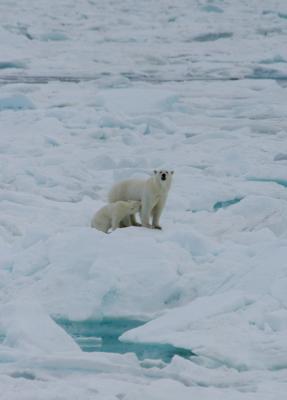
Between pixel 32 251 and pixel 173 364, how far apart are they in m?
1.62

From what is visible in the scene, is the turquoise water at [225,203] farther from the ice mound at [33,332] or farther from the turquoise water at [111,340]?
the ice mound at [33,332]

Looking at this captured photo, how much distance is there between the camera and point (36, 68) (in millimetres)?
16469

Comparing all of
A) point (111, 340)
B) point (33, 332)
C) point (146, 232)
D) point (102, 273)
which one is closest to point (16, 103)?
point (146, 232)

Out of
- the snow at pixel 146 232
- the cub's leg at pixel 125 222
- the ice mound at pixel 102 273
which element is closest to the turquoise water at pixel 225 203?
the snow at pixel 146 232

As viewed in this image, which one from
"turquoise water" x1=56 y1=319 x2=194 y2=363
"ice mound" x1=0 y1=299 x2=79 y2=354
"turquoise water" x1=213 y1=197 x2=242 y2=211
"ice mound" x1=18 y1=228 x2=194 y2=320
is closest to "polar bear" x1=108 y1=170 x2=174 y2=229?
"ice mound" x1=18 y1=228 x2=194 y2=320

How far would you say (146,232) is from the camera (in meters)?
5.40

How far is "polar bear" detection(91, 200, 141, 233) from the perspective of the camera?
5.72 meters

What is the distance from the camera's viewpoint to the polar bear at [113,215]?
18.8ft

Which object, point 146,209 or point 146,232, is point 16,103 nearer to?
point 146,209

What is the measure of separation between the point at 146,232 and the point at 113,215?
1.28 ft

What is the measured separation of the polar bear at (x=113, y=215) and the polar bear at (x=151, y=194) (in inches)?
3.2

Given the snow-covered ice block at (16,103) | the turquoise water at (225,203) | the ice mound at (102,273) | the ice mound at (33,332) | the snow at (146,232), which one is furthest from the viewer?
the snow-covered ice block at (16,103)

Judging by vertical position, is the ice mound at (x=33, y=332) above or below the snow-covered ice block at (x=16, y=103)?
above

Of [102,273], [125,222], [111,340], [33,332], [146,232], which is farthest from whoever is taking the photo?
[125,222]
